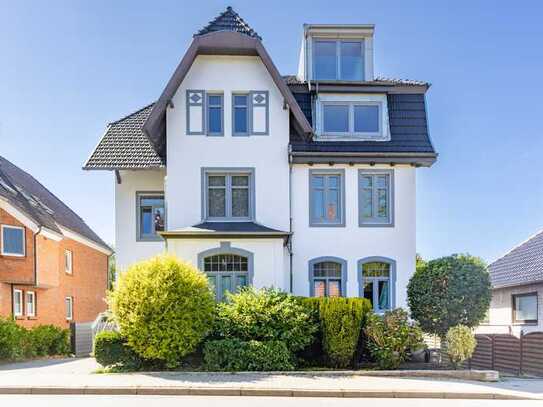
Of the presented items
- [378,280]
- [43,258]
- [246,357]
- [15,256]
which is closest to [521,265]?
[378,280]

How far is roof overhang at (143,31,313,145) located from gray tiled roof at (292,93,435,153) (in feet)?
3.00

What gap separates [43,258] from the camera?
928 inches

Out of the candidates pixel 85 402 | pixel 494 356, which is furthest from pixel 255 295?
pixel 494 356

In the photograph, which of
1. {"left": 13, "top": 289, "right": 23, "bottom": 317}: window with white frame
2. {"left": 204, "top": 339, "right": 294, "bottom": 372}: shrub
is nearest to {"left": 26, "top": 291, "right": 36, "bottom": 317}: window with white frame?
{"left": 13, "top": 289, "right": 23, "bottom": 317}: window with white frame

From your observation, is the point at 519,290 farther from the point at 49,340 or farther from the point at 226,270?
the point at 49,340

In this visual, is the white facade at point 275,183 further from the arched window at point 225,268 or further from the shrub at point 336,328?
the shrub at point 336,328

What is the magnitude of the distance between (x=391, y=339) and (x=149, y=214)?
1020 cm

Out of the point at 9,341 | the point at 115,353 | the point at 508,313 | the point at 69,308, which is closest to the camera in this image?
the point at 115,353

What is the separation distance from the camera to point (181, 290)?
14328mm

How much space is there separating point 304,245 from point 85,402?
9259 mm

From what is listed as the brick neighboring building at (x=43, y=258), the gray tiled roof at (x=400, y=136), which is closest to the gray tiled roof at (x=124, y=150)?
the brick neighboring building at (x=43, y=258)

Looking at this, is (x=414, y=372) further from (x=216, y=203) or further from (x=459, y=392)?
(x=216, y=203)

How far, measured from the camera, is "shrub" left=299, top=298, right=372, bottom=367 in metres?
14.7

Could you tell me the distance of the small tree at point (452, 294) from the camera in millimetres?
15461
